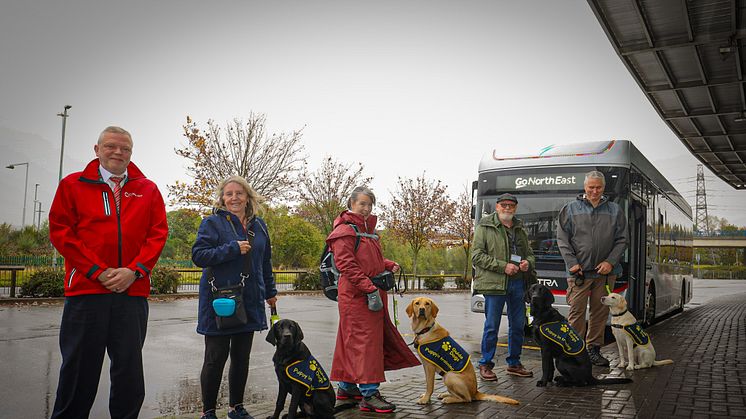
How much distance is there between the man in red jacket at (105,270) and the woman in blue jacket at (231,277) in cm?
48

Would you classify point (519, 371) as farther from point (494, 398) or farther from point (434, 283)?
point (434, 283)

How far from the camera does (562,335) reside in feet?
19.6

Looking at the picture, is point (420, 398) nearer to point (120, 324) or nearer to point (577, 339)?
point (577, 339)

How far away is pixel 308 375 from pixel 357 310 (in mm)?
956

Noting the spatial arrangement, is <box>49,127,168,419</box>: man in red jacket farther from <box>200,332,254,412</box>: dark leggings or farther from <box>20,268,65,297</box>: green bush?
<box>20,268,65,297</box>: green bush

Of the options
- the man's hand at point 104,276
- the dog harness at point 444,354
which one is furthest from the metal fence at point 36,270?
the man's hand at point 104,276

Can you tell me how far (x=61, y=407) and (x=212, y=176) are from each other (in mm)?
25192

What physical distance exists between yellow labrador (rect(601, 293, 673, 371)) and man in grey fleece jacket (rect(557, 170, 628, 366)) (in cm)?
23

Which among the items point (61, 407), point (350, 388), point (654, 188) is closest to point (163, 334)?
point (350, 388)

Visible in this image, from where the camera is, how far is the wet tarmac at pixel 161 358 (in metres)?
5.84

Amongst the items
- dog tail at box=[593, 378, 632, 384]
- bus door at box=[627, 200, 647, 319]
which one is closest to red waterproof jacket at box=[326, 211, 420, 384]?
dog tail at box=[593, 378, 632, 384]

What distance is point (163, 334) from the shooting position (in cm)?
1096

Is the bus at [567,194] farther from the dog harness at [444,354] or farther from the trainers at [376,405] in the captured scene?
the trainers at [376,405]

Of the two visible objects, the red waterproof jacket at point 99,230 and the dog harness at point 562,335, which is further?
the dog harness at point 562,335
